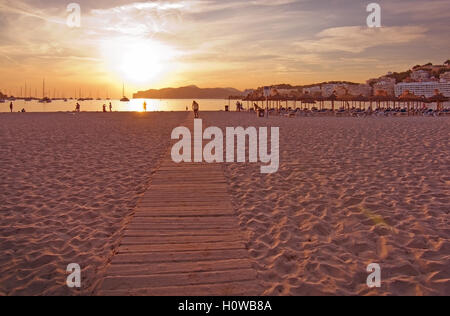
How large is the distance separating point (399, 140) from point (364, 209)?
913 cm

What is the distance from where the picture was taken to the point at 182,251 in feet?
11.8

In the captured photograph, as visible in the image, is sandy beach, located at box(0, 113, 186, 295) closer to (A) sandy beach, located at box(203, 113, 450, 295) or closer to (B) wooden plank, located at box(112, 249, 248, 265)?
(B) wooden plank, located at box(112, 249, 248, 265)

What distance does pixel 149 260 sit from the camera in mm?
3373

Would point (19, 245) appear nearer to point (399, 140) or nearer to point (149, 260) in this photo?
point (149, 260)

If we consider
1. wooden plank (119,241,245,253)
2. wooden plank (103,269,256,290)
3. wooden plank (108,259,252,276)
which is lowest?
wooden plank (103,269,256,290)

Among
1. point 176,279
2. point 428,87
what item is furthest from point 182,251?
point 428,87

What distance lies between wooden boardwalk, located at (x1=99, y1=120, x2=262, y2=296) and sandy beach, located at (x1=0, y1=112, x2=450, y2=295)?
0.20 m

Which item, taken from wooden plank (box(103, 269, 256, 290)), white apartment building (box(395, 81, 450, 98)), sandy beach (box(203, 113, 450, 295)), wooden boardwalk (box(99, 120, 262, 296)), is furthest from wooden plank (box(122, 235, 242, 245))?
white apartment building (box(395, 81, 450, 98))

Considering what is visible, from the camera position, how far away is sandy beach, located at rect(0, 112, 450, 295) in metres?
3.23

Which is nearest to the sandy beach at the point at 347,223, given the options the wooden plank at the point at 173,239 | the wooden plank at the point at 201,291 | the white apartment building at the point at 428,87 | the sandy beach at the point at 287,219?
the sandy beach at the point at 287,219

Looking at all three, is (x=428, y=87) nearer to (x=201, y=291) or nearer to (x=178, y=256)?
(x=178, y=256)

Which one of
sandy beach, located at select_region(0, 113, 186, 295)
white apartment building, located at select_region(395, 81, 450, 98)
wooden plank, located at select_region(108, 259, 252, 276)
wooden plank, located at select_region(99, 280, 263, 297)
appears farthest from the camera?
white apartment building, located at select_region(395, 81, 450, 98)

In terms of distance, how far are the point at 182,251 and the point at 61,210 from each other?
2.71 metres
